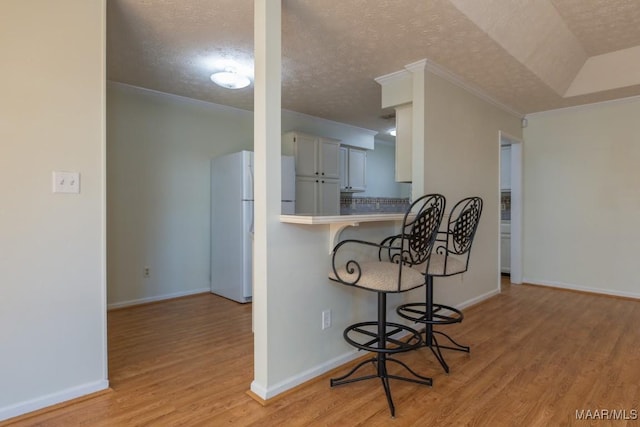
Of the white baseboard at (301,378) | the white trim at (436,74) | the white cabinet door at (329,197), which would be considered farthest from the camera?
the white cabinet door at (329,197)

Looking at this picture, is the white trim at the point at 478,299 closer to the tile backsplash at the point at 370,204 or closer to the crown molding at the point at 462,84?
the tile backsplash at the point at 370,204

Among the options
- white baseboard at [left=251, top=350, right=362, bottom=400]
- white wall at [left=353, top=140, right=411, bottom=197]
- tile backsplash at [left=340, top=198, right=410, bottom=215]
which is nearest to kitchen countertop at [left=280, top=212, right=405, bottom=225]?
white baseboard at [left=251, top=350, right=362, bottom=400]

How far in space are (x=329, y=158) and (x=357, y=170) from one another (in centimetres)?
76

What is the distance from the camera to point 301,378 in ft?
6.98

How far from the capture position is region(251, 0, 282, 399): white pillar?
6.39 ft

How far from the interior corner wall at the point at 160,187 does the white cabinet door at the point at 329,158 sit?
43.0 inches

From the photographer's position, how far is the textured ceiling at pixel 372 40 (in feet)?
7.50

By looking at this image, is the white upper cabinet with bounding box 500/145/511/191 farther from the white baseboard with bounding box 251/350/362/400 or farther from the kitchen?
the white baseboard with bounding box 251/350/362/400

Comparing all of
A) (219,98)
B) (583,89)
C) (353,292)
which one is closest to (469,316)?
(353,292)
